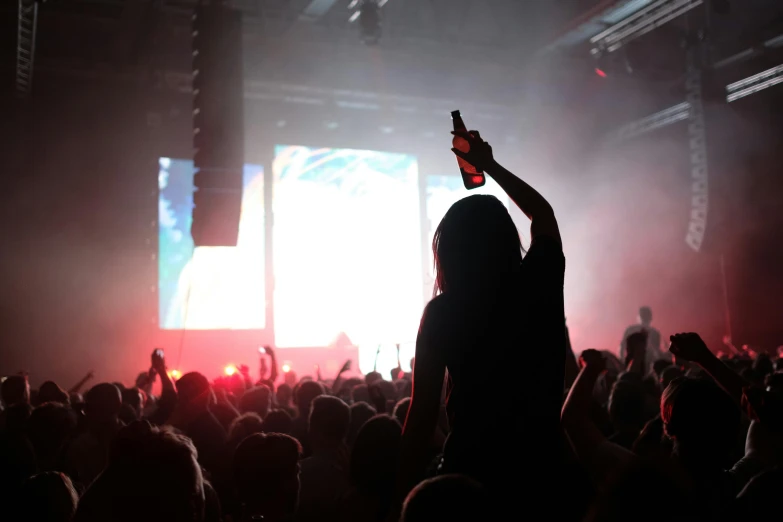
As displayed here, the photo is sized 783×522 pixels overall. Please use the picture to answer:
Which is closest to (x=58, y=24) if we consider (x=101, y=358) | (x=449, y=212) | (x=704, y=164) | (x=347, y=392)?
(x=101, y=358)

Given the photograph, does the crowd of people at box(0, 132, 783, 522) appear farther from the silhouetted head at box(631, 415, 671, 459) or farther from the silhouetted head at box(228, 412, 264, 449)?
the silhouetted head at box(228, 412, 264, 449)

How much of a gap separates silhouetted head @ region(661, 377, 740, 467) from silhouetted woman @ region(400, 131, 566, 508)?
404 mm

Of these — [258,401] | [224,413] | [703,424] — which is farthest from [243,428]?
[703,424]

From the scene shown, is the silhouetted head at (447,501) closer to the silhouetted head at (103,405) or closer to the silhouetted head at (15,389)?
the silhouetted head at (103,405)

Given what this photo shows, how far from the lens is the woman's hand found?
183cm

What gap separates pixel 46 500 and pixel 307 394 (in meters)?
2.47

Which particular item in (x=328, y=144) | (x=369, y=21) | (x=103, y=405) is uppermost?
(x=369, y=21)

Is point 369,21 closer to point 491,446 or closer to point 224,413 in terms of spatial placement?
point 224,413

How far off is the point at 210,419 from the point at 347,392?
95.8 inches

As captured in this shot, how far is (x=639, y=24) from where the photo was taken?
463 inches

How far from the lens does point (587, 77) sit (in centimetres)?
1450

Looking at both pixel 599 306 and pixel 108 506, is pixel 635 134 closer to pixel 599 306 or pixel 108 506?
pixel 599 306

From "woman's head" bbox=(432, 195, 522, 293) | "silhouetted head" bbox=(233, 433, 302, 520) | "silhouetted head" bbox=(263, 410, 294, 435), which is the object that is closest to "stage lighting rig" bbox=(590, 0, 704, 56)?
"silhouetted head" bbox=(263, 410, 294, 435)

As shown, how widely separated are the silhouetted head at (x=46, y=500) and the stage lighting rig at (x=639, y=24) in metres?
11.2
